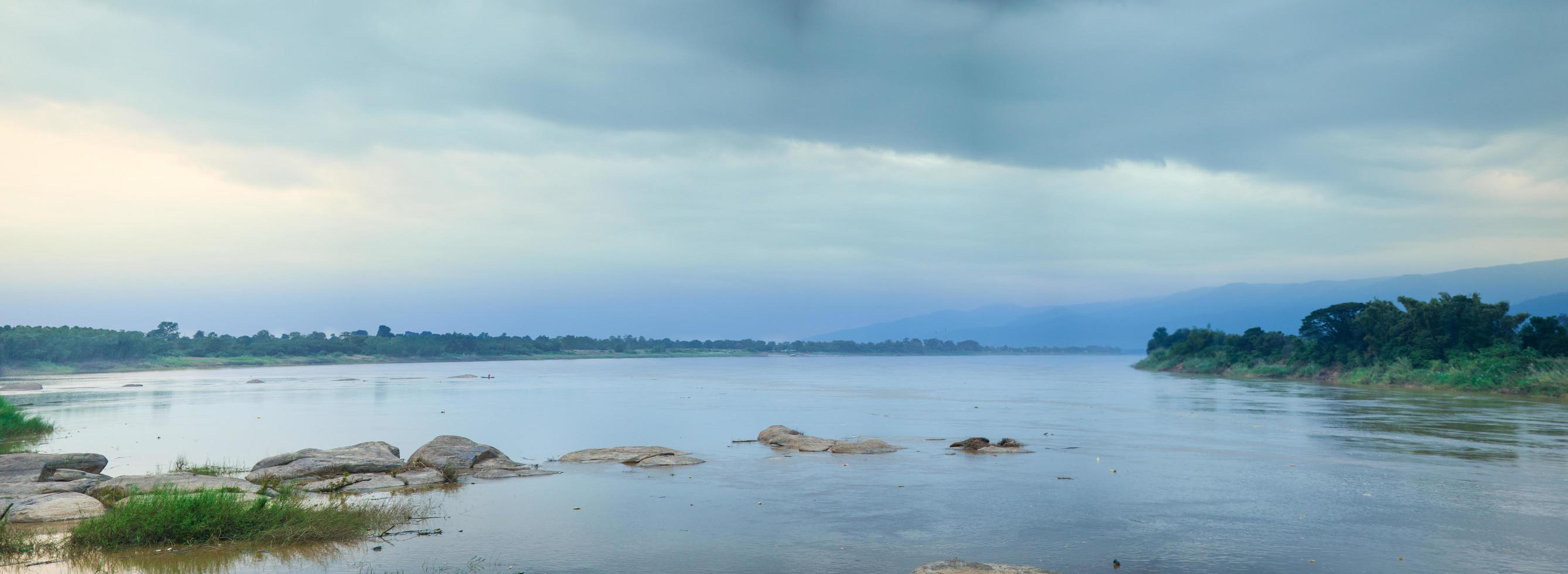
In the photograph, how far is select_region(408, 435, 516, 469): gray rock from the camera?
1952cm

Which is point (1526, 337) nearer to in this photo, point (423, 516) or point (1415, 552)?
point (1415, 552)

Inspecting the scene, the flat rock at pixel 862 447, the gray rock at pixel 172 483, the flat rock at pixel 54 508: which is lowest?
the flat rock at pixel 862 447

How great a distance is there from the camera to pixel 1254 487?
698 inches

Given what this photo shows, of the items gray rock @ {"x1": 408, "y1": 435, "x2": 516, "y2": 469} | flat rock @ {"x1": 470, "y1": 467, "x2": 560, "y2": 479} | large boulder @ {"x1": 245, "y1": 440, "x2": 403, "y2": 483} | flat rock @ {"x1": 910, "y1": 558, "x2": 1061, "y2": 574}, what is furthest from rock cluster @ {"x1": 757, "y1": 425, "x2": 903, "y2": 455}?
flat rock @ {"x1": 910, "y1": 558, "x2": 1061, "y2": 574}

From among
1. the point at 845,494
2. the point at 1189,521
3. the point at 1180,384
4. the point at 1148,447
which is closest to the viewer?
the point at 1189,521

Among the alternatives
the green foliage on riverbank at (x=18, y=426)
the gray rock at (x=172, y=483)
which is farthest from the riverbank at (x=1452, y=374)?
the green foliage on riverbank at (x=18, y=426)

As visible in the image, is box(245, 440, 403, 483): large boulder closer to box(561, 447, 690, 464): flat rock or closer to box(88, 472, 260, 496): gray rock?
box(88, 472, 260, 496): gray rock

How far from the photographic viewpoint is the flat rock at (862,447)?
2370 centimetres

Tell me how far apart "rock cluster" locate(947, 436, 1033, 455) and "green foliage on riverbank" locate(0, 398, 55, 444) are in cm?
2785

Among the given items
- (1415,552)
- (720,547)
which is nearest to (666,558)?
(720,547)

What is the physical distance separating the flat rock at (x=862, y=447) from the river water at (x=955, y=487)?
65 cm

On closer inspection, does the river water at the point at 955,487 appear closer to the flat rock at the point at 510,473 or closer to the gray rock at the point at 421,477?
the flat rock at the point at 510,473

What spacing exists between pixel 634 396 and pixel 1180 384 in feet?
144

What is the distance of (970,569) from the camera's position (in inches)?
395
